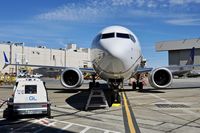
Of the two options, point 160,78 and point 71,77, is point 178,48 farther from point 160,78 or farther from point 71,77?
point 71,77

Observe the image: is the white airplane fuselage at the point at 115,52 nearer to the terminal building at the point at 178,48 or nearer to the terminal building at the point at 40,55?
the terminal building at the point at 40,55

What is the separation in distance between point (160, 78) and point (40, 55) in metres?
82.4

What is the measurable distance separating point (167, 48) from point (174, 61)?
6.61 meters

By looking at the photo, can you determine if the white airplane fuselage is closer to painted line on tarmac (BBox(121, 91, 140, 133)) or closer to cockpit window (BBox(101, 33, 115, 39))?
cockpit window (BBox(101, 33, 115, 39))

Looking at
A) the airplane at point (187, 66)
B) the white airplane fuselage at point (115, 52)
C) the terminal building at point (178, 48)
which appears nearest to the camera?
the white airplane fuselage at point (115, 52)

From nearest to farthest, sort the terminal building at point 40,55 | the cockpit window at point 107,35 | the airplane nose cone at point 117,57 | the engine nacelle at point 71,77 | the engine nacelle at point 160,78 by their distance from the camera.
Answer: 1. the airplane nose cone at point 117,57
2. the cockpit window at point 107,35
3. the engine nacelle at point 160,78
4. the engine nacelle at point 71,77
5. the terminal building at point 40,55

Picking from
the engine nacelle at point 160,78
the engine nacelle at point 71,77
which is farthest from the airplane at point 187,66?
the engine nacelle at point 71,77

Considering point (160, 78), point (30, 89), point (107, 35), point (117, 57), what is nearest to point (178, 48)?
point (160, 78)

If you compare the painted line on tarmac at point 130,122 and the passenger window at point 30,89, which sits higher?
the passenger window at point 30,89

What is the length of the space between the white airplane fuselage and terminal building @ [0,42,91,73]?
6743cm

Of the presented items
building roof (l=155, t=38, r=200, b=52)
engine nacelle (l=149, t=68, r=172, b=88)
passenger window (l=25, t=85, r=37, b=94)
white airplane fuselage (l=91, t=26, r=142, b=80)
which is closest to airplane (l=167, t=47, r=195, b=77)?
engine nacelle (l=149, t=68, r=172, b=88)

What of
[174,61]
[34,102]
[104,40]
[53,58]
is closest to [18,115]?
[34,102]

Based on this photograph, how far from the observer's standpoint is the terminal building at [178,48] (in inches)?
4797

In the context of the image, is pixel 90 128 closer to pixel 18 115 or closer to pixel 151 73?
pixel 18 115
